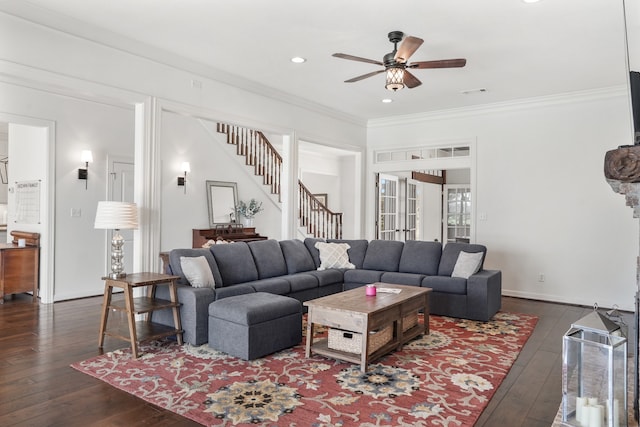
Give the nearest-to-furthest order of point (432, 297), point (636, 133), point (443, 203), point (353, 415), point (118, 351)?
point (636, 133)
point (353, 415)
point (118, 351)
point (432, 297)
point (443, 203)

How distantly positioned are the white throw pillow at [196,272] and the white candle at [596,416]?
331 centimetres

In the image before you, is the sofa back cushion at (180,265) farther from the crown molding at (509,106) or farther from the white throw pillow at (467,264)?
the crown molding at (509,106)

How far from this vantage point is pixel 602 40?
4242 mm

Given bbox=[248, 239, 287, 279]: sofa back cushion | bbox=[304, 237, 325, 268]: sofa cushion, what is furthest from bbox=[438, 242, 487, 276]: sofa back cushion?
bbox=[248, 239, 287, 279]: sofa back cushion

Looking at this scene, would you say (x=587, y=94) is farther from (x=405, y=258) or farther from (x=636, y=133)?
(x=636, y=133)

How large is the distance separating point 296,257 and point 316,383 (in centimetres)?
271

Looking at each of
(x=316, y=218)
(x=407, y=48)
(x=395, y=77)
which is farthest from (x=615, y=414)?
(x=316, y=218)

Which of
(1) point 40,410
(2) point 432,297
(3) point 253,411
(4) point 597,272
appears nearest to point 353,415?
(3) point 253,411

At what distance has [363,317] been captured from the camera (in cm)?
351

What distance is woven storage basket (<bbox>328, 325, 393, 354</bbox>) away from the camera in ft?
11.9

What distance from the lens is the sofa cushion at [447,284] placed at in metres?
5.15

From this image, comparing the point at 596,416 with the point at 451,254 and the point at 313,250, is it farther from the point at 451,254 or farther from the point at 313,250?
the point at 313,250

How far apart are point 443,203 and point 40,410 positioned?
8.83 metres

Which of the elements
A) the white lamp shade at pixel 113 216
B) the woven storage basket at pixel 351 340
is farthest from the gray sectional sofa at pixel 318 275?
the woven storage basket at pixel 351 340
